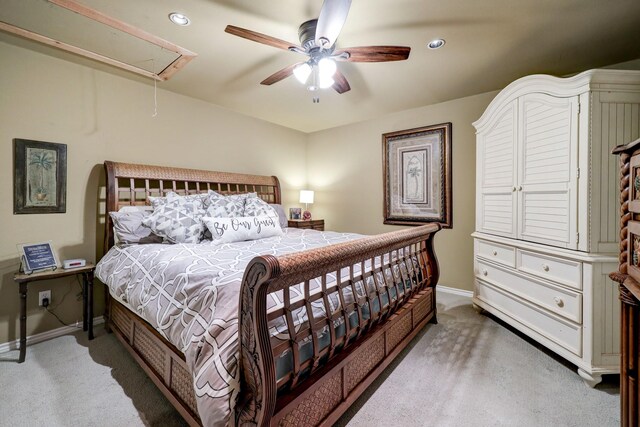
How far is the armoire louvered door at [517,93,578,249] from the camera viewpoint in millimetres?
1896

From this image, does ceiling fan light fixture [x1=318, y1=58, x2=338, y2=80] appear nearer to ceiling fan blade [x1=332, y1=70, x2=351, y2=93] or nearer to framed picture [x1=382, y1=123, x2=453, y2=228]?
ceiling fan blade [x1=332, y1=70, x2=351, y2=93]

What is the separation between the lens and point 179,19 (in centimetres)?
184

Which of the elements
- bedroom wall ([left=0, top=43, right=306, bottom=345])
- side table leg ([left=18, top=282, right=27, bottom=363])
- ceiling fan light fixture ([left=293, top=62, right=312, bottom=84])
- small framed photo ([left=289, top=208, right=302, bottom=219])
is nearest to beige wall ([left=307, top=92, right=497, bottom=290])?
small framed photo ([left=289, top=208, right=302, bottom=219])

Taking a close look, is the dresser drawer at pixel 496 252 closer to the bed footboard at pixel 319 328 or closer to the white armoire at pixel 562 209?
the white armoire at pixel 562 209

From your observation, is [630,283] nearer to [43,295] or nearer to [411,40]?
[411,40]

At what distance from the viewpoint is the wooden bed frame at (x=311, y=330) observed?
96 centimetres

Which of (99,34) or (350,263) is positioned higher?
(99,34)

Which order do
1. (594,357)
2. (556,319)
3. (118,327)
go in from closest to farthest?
(594,357) < (556,319) < (118,327)

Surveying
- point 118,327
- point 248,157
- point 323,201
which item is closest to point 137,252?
point 118,327

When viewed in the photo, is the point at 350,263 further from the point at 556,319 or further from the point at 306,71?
the point at 556,319

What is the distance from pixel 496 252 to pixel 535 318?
2.00 ft

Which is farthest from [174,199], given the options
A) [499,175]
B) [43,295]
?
[499,175]

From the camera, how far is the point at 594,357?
68.2 inches

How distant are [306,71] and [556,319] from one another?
2.54m
